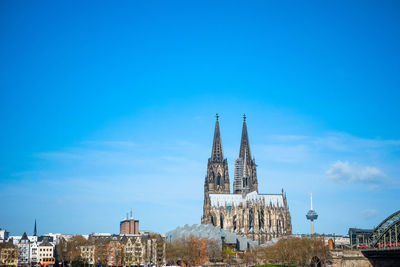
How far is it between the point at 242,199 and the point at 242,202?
6.53ft

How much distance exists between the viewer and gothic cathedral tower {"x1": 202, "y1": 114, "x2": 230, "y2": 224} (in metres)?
165

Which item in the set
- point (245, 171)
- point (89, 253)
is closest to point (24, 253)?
point (89, 253)

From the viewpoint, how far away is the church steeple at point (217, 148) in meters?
166

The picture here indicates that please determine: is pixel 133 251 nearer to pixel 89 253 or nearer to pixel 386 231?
pixel 89 253

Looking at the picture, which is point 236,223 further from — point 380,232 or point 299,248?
point 380,232

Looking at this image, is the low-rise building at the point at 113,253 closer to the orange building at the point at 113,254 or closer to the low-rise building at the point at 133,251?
the orange building at the point at 113,254

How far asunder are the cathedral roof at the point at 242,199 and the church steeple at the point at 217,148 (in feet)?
37.0

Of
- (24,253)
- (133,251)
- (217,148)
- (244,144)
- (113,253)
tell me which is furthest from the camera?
(244,144)

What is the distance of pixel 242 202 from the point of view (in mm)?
162250

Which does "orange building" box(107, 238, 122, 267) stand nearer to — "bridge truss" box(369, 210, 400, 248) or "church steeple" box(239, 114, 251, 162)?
"church steeple" box(239, 114, 251, 162)

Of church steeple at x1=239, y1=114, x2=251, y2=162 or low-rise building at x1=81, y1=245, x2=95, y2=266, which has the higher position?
church steeple at x1=239, y1=114, x2=251, y2=162

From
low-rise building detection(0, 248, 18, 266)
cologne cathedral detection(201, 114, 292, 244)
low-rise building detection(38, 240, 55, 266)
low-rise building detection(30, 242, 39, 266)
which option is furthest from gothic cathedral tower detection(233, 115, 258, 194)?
low-rise building detection(0, 248, 18, 266)

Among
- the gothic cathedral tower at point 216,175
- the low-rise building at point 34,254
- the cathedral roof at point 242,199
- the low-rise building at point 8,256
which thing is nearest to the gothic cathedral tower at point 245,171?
the cathedral roof at point 242,199

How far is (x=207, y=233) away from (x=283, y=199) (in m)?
36.5
